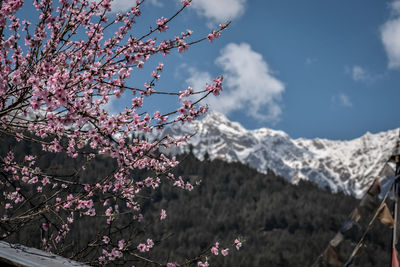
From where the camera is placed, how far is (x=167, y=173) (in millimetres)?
7379

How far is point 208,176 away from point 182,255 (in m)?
79.3

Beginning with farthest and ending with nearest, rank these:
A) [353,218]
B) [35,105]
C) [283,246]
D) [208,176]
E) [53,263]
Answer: [208,176]
[283,246]
[35,105]
[53,263]
[353,218]

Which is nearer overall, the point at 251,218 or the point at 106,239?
the point at 106,239

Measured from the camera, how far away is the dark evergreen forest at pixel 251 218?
399 feet

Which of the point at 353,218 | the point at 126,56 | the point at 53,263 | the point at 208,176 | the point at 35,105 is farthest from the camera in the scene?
the point at 208,176

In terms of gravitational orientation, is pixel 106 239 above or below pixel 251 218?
below

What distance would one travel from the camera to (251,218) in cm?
16200

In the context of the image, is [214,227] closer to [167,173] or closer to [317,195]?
[317,195]

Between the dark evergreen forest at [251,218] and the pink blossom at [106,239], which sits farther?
the dark evergreen forest at [251,218]

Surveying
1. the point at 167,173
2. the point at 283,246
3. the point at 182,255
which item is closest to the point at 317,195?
the point at 283,246

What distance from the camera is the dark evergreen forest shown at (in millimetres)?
121625

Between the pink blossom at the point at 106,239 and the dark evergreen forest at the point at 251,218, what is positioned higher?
the dark evergreen forest at the point at 251,218

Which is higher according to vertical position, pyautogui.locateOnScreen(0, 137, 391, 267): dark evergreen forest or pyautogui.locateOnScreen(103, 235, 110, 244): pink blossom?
pyautogui.locateOnScreen(0, 137, 391, 267): dark evergreen forest

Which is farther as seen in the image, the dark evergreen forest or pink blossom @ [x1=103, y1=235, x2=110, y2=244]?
the dark evergreen forest
